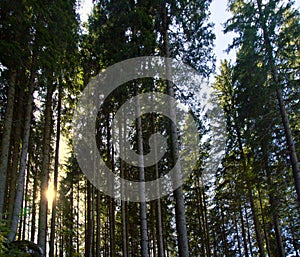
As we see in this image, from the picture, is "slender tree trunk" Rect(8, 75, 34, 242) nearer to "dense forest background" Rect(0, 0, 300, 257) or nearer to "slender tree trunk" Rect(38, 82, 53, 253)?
"dense forest background" Rect(0, 0, 300, 257)

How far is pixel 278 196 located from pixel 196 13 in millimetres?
7336

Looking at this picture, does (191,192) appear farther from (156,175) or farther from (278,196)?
(278,196)

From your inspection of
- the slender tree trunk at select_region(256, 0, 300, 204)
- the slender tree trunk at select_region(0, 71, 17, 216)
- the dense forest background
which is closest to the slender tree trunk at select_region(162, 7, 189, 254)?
the dense forest background

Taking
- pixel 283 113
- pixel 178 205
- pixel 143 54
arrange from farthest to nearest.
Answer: pixel 283 113, pixel 143 54, pixel 178 205

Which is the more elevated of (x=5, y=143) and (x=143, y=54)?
(x=143, y=54)

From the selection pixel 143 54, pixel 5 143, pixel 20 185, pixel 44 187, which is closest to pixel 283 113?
pixel 143 54

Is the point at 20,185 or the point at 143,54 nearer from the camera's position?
the point at 20,185

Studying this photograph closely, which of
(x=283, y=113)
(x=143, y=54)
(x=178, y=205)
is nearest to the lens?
(x=178, y=205)

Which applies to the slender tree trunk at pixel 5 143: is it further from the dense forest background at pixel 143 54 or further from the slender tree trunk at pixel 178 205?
the slender tree trunk at pixel 178 205

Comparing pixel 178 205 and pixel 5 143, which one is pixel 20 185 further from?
pixel 178 205

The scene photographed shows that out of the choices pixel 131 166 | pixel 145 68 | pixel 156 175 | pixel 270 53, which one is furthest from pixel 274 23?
pixel 131 166

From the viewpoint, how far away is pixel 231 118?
659 inches

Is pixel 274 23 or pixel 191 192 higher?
pixel 274 23

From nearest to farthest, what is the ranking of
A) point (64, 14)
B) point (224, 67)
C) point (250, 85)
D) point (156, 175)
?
point (64, 14) < point (250, 85) < point (156, 175) < point (224, 67)
